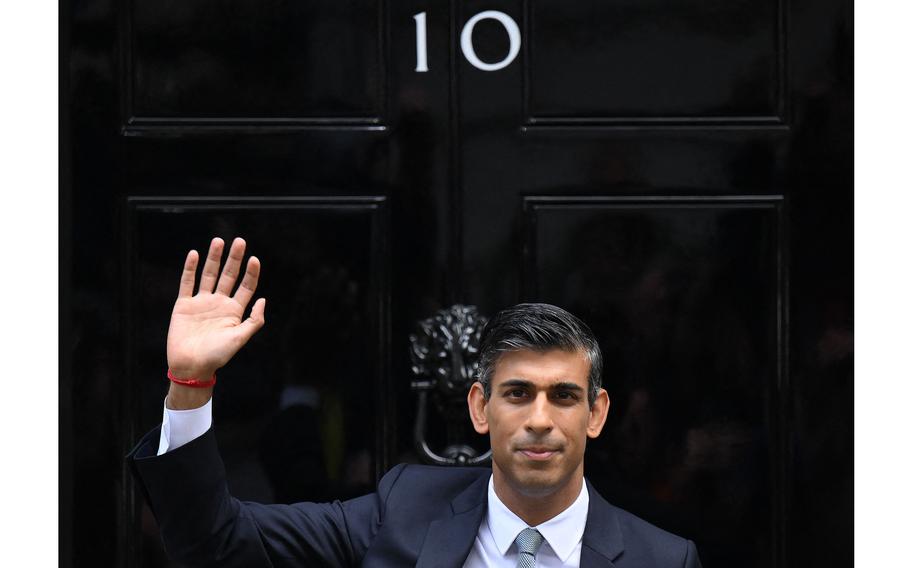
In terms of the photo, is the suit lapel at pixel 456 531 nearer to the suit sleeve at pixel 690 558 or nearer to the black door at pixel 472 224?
the suit sleeve at pixel 690 558

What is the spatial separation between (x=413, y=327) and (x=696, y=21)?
1099 mm

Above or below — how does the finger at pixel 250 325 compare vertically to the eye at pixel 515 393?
above

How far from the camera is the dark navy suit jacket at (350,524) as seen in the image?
3.01 m

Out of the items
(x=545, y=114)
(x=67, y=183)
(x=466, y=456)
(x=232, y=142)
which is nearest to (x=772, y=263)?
(x=545, y=114)

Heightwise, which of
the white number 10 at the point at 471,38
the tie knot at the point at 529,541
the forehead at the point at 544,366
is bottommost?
the tie knot at the point at 529,541

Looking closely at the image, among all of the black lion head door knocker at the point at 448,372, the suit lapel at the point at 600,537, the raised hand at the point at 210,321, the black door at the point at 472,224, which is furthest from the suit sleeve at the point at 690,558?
the raised hand at the point at 210,321

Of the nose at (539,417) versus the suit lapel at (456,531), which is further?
the suit lapel at (456,531)

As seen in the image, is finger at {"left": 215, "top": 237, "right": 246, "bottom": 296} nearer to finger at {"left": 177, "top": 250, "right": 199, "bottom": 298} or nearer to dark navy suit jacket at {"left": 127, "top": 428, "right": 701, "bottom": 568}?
finger at {"left": 177, "top": 250, "right": 199, "bottom": 298}

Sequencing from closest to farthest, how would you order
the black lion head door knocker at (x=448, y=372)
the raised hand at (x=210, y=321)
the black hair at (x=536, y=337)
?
the raised hand at (x=210, y=321)
the black hair at (x=536, y=337)
the black lion head door knocker at (x=448, y=372)

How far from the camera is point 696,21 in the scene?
385 centimetres

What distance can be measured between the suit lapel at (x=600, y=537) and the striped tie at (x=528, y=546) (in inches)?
3.9

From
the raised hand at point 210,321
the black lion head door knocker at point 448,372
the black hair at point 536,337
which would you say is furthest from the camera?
the black lion head door knocker at point 448,372

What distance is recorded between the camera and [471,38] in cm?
383

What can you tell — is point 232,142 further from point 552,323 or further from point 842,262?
point 842,262
